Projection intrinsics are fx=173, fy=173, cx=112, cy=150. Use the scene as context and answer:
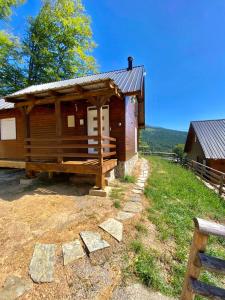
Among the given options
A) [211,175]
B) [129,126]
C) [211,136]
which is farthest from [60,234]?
[211,136]

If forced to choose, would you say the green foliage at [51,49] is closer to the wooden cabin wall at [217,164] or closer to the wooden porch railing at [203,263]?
the wooden cabin wall at [217,164]

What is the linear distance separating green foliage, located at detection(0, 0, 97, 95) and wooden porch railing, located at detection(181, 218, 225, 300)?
18228 millimetres

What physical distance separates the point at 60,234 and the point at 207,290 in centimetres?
248

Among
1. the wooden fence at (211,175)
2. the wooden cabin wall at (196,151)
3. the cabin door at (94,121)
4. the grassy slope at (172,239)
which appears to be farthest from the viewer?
the wooden cabin wall at (196,151)

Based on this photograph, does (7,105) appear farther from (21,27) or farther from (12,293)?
(21,27)

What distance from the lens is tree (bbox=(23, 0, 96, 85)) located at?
52.9ft

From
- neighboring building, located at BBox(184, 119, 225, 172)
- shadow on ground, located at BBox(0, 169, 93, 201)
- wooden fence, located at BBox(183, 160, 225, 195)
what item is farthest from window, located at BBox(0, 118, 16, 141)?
neighboring building, located at BBox(184, 119, 225, 172)

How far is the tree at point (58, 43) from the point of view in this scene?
16.1m

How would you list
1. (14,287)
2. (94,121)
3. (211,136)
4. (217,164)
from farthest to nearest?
(211,136) → (217,164) → (94,121) → (14,287)

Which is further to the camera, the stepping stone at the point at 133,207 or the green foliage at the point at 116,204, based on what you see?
the green foliage at the point at 116,204

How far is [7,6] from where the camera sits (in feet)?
41.1

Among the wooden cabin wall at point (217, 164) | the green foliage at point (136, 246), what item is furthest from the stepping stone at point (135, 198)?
the wooden cabin wall at point (217, 164)

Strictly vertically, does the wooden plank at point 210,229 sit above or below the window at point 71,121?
below

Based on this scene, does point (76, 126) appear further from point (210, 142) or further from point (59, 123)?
point (210, 142)
